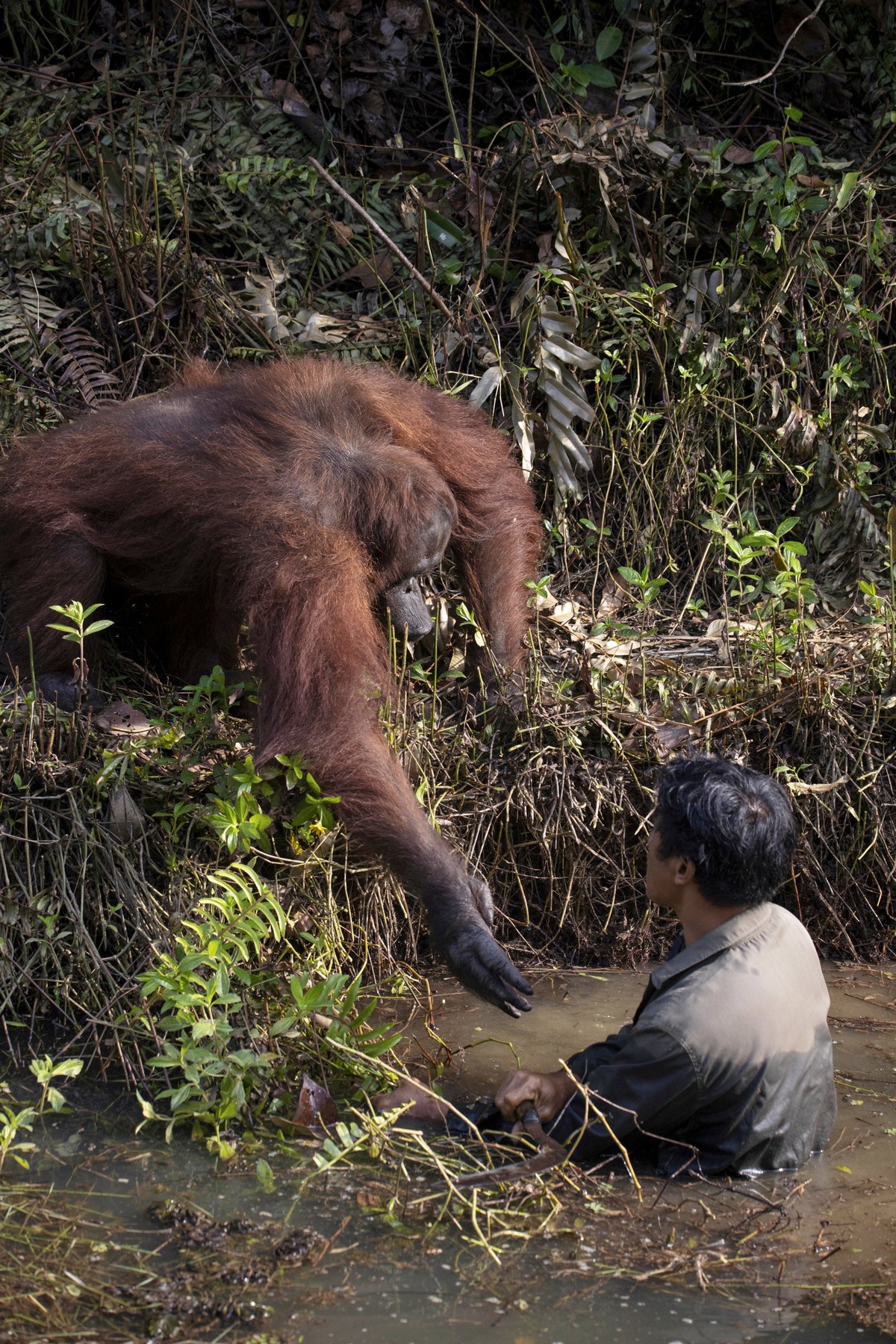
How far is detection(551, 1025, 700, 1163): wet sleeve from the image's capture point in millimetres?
2656

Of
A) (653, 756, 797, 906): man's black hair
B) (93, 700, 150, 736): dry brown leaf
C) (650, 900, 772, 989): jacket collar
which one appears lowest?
(650, 900, 772, 989): jacket collar

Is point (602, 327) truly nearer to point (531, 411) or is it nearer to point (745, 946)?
point (531, 411)

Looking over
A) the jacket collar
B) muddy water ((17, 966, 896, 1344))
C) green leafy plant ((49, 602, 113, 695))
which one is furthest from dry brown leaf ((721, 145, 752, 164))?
muddy water ((17, 966, 896, 1344))

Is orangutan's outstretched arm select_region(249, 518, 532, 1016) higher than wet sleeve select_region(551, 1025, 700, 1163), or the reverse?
orangutan's outstretched arm select_region(249, 518, 532, 1016)

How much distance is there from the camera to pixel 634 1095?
8.78ft

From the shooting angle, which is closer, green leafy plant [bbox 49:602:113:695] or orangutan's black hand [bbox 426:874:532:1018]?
orangutan's black hand [bbox 426:874:532:1018]

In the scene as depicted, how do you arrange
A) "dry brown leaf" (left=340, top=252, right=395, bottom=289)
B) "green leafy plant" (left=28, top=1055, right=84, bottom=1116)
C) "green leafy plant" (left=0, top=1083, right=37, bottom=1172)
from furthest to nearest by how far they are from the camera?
"dry brown leaf" (left=340, top=252, right=395, bottom=289) < "green leafy plant" (left=28, top=1055, right=84, bottom=1116) < "green leafy plant" (left=0, top=1083, right=37, bottom=1172)

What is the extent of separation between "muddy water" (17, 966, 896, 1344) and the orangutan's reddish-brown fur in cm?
62

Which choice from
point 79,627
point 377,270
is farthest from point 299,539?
point 377,270

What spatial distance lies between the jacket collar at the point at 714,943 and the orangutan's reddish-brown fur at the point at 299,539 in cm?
35

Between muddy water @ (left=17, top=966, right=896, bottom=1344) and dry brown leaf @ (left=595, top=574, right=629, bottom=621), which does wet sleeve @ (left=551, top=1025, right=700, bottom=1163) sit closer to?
muddy water @ (left=17, top=966, right=896, bottom=1344)

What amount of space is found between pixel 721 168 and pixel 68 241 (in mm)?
2669

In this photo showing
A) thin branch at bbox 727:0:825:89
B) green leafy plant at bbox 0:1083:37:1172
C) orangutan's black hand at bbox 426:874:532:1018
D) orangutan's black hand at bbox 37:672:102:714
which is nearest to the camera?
green leafy plant at bbox 0:1083:37:1172

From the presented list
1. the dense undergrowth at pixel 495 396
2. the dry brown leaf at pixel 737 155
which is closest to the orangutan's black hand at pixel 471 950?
the dense undergrowth at pixel 495 396
